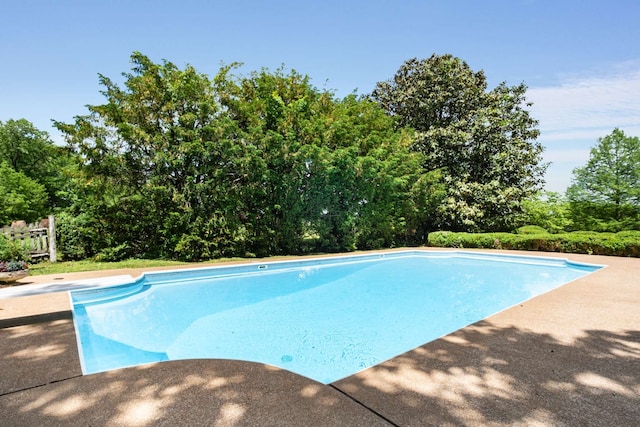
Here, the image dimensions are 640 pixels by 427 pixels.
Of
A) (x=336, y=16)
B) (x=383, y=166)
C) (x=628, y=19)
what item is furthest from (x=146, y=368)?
(x=628, y=19)

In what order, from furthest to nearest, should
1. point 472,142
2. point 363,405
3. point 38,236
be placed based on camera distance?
point 472,142 → point 38,236 → point 363,405

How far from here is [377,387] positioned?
2.54 metres

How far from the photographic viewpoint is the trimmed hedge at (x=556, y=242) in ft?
38.8

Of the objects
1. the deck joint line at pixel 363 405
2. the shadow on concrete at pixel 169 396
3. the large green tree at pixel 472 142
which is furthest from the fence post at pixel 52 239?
the large green tree at pixel 472 142

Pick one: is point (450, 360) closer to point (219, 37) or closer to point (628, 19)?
point (219, 37)

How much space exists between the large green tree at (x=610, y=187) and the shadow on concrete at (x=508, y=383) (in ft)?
61.4

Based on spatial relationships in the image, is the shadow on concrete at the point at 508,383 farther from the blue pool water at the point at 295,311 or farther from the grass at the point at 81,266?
the grass at the point at 81,266

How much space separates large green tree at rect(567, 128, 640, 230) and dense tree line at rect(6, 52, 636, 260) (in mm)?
2855

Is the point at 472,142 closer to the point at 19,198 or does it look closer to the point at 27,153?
the point at 19,198

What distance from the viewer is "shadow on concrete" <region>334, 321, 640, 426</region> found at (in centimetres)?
A: 217

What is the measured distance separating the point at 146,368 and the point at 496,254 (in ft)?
43.6

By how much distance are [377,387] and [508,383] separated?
3.50 feet

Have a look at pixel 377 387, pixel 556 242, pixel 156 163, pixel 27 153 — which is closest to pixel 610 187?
pixel 556 242

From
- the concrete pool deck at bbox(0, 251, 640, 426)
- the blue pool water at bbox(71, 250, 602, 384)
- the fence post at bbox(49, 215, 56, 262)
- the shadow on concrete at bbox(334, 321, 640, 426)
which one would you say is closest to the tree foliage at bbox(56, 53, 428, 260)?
the fence post at bbox(49, 215, 56, 262)
